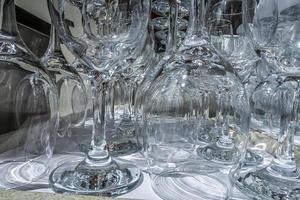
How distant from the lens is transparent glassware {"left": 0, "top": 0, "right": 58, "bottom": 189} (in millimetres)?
394

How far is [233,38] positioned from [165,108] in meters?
0.17

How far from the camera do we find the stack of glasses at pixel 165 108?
0.34 m

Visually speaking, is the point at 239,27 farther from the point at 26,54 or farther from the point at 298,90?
the point at 26,54

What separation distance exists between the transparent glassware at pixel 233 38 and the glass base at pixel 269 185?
189 mm

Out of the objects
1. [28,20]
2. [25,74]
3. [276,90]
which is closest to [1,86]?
[25,74]

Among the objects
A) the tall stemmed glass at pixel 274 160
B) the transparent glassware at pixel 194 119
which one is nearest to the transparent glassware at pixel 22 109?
the transparent glassware at pixel 194 119

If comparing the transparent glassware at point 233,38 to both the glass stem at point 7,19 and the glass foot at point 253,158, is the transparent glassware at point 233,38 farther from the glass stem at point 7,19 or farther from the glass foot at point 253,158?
the glass stem at point 7,19

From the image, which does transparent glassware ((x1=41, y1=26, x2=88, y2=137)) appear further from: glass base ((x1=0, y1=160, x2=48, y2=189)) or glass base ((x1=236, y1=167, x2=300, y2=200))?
glass base ((x1=236, y1=167, x2=300, y2=200))

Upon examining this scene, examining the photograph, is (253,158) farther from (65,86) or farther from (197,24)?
(65,86)

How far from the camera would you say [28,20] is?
68 cm

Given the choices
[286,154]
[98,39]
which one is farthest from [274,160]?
[98,39]

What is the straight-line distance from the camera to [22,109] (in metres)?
0.46

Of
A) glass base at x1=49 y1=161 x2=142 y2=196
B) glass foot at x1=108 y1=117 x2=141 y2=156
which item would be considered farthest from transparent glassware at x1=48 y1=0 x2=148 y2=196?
glass foot at x1=108 y1=117 x2=141 y2=156

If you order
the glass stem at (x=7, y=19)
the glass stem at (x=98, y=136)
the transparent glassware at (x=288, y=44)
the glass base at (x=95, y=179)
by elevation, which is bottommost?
the glass base at (x=95, y=179)
